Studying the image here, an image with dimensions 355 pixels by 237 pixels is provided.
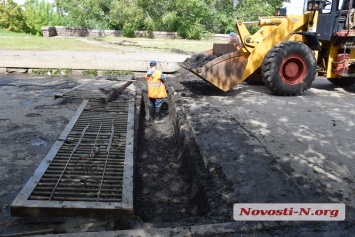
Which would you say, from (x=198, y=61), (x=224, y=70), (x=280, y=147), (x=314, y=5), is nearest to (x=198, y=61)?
(x=198, y=61)

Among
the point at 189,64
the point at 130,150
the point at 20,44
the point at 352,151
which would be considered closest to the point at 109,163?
the point at 130,150

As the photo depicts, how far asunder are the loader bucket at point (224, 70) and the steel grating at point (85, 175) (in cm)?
226

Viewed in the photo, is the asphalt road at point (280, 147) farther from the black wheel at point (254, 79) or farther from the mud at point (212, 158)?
the black wheel at point (254, 79)

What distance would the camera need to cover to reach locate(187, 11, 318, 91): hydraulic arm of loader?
7.91m

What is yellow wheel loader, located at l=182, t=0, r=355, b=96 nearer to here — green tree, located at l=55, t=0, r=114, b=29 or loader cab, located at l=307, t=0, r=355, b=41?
loader cab, located at l=307, t=0, r=355, b=41

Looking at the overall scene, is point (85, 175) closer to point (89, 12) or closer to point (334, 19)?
point (334, 19)

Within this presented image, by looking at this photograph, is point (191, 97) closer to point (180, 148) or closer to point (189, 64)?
point (189, 64)

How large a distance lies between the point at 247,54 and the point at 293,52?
3.57 ft

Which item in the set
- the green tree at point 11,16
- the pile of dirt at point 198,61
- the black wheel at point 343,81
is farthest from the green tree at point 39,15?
the black wheel at point 343,81

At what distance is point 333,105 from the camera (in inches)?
306

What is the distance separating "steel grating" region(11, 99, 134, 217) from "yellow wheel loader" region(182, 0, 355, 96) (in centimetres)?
289

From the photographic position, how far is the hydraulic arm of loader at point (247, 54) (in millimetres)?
7906

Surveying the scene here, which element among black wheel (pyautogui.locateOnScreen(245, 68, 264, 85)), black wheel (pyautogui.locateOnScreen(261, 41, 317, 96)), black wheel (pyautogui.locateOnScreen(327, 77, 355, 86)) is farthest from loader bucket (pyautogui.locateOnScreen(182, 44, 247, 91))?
black wheel (pyautogui.locateOnScreen(327, 77, 355, 86))

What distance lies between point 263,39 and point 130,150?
15.6ft
